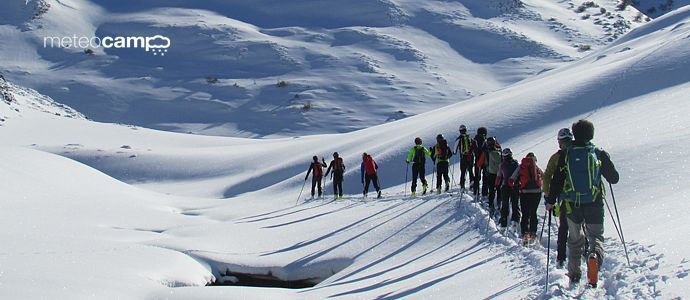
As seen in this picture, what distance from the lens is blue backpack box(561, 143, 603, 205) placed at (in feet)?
26.5

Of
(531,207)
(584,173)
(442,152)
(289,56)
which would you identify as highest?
(289,56)

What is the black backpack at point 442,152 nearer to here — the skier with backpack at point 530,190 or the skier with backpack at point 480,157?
the skier with backpack at point 480,157

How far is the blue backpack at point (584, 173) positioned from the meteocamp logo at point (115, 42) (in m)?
64.1

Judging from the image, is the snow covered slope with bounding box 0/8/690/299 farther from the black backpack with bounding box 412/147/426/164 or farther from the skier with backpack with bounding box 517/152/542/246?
the black backpack with bounding box 412/147/426/164

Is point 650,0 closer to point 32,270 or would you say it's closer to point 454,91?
point 454,91

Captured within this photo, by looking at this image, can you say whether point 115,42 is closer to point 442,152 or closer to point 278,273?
point 442,152

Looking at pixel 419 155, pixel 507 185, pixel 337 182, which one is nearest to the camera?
pixel 507 185

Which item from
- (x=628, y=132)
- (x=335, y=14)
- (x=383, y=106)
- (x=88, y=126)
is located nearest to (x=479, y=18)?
(x=335, y=14)

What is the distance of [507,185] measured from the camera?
12.7 m

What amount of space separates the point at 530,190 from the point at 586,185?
400 centimetres

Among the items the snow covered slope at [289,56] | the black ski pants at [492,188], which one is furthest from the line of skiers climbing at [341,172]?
the snow covered slope at [289,56]

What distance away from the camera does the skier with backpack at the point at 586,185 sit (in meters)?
8.08

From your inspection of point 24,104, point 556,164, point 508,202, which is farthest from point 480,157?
point 24,104

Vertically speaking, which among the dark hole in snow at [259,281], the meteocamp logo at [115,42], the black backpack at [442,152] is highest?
the meteocamp logo at [115,42]
